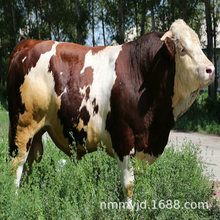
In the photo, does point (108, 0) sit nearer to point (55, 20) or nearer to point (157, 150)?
point (55, 20)

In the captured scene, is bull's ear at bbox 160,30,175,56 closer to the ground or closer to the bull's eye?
the bull's eye

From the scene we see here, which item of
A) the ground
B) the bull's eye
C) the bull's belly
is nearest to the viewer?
the bull's eye

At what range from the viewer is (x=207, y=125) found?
1286cm

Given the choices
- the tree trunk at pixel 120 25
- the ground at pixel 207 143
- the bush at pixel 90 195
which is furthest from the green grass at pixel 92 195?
the tree trunk at pixel 120 25

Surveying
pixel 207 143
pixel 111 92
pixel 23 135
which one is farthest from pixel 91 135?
pixel 207 143

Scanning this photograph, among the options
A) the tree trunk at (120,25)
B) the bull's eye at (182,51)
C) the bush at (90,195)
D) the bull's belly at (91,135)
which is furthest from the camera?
the tree trunk at (120,25)

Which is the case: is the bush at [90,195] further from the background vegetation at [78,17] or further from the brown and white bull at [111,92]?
the background vegetation at [78,17]

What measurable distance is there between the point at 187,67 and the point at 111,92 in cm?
73

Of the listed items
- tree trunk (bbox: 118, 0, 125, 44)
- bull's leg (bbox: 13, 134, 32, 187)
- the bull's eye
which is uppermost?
tree trunk (bbox: 118, 0, 125, 44)

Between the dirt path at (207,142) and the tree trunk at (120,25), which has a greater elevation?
the tree trunk at (120,25)

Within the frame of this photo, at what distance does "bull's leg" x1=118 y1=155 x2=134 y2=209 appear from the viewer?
3494mm

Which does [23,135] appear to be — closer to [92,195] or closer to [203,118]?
[92,195]

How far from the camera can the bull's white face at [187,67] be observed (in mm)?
3324

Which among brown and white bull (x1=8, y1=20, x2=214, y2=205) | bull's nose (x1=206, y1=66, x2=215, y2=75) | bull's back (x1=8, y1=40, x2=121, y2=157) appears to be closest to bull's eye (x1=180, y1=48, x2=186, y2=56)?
brown and white bull (x1=8, y1=20, x2=214, y2=205)
